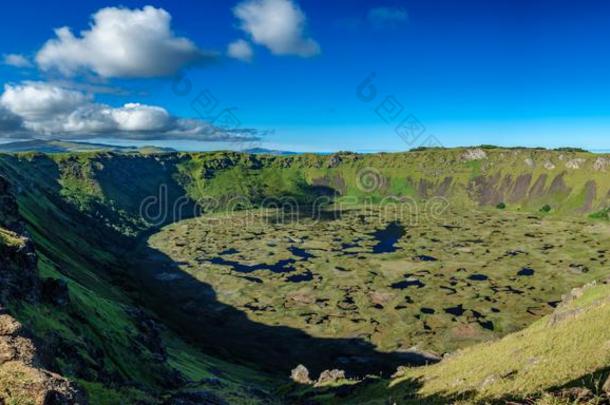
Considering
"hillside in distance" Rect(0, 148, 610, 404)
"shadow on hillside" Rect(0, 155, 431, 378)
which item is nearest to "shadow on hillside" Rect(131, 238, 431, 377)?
"shadow on hillside" Rect(0, 155, 431, 378)

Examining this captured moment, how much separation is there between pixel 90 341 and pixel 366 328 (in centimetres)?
10188

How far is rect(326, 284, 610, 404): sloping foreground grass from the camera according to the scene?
1050 inches

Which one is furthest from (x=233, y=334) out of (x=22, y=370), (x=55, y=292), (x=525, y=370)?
(x=525, y=370)

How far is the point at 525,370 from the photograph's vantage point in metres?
32.2

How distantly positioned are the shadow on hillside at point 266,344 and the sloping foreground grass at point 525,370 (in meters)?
67.9

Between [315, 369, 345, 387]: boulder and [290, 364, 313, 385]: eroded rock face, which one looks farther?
[290, 364, 313, 385]: eroded rock face

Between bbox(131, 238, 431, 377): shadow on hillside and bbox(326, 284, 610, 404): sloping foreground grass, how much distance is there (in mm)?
67871

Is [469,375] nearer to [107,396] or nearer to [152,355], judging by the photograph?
[107,396]

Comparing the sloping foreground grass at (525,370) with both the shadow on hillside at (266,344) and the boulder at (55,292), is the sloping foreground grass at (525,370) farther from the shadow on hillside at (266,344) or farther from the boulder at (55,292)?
the shadow on hillside at (266,344)

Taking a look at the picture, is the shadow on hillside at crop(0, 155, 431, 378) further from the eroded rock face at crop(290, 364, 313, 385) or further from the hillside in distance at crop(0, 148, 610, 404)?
the eroded rock face at crop(290, 364, 313, 385)

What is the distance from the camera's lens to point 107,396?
37375mm

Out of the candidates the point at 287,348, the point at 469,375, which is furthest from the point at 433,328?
the point at 469,375

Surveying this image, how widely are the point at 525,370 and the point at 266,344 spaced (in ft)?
387

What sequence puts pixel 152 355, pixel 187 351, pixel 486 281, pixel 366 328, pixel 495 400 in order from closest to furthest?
pixel 495 400
pixel 152 355
pixel 187 351
pixel 366 328
pixel 486 281
